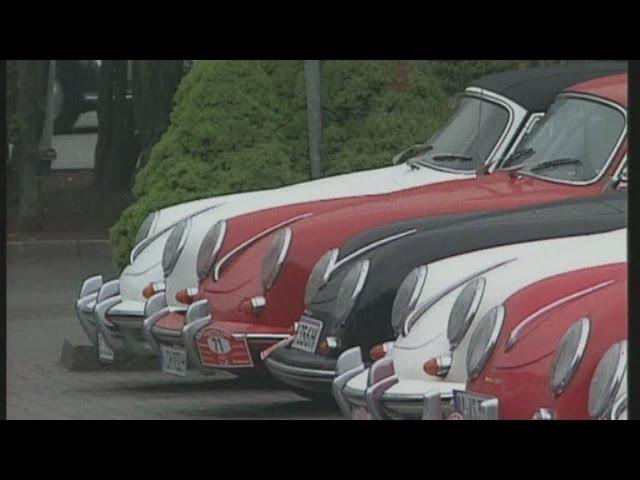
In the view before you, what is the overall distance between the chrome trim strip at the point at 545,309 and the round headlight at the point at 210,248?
8.67 feet

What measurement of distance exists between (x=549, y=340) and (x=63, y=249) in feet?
33.5

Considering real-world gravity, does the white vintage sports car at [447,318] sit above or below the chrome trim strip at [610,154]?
below

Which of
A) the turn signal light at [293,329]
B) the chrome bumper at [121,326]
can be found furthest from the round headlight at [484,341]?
the chrome bumper at [121,326]

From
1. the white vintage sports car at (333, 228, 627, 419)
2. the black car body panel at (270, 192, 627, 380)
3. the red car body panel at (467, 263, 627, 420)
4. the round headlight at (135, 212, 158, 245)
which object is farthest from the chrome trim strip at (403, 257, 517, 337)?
the round headlight at (135, 212, 158, 245)

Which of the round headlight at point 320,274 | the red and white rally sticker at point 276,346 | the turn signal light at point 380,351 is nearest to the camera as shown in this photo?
the turn signal light at point 380,351

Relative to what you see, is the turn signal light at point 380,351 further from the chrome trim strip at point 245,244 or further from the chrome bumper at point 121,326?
the chrome bumper at point 121,326

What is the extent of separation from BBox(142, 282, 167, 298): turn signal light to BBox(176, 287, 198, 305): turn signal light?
9.4 inches

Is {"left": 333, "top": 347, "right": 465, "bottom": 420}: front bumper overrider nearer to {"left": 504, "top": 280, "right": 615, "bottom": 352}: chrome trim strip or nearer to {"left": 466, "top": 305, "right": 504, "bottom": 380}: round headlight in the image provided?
{"left": 466, "top": 305, "right": 504, "bottom": 380}: round headlight

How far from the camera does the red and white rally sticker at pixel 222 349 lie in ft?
19.6

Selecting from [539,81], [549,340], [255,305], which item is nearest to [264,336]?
[255,305]
